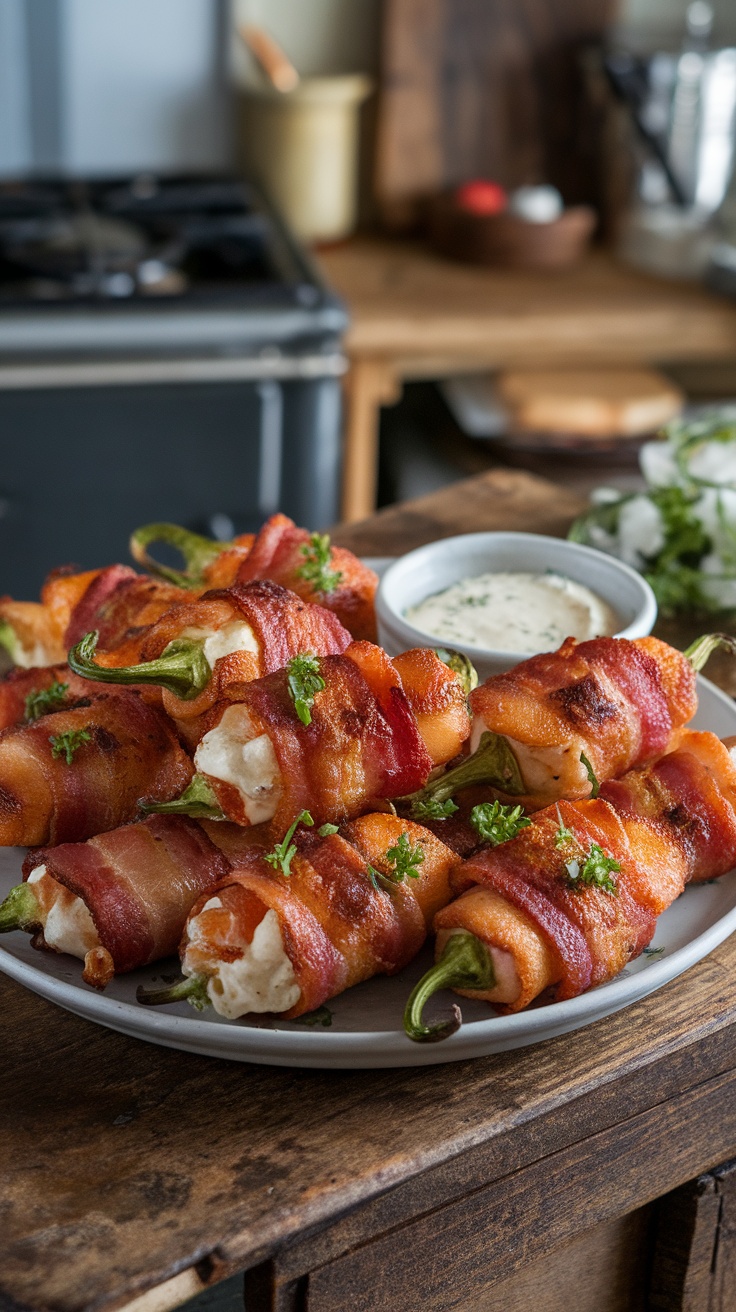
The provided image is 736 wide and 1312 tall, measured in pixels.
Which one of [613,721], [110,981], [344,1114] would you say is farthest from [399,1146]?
[613,721]

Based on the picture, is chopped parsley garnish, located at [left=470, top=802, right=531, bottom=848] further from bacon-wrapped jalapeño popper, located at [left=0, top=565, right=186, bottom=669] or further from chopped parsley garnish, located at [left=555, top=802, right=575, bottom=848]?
bacon-wrapped jalapeño popper, located at [left=0, top=565, right=186, bottom=669]

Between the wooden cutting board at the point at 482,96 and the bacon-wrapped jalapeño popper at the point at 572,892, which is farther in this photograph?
the wooden cutting board at the point at 482,96

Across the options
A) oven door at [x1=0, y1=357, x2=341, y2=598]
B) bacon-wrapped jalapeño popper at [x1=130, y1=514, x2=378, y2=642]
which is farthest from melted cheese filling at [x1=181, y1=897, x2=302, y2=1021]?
oven door at [x1=0, y1=357, x2=341, y2=598]

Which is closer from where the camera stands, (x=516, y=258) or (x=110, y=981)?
(x=110, y=981)

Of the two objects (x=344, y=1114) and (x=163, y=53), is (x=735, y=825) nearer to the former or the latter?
(x=344, y=1114)

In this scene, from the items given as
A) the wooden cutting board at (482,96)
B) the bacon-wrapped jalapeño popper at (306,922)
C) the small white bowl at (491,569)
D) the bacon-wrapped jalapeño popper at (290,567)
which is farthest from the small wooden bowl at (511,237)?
the bacon-wrapped jalapeño popper at (306,922)

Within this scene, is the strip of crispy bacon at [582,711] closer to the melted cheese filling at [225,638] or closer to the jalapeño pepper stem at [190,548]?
the melted cheese filling at [225,638]
